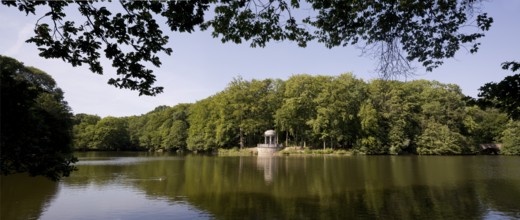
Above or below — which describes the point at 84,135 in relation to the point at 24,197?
above

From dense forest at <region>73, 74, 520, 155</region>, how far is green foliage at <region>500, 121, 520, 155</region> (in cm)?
11

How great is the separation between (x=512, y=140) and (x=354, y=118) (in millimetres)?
20438

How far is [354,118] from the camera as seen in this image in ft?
169

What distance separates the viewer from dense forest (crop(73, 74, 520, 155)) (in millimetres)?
48375

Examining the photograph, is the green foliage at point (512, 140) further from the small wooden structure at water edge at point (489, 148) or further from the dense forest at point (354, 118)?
the small wooden structure at water edge at point (489, 148)

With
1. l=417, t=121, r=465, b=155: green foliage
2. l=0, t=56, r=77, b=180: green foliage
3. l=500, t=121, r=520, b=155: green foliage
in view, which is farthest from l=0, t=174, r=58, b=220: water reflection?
l=500, t=121, r=520, b=155: green foliage

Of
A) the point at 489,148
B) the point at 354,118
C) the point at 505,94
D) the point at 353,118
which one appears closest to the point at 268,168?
the point at 505,94

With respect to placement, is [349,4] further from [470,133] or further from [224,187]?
[470,133]

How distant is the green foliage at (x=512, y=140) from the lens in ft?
150

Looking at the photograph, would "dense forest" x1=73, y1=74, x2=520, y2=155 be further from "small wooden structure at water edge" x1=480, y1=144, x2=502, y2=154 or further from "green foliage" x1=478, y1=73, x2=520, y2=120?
"green foliage" x1=478, y1=73, x2=520, y2=120

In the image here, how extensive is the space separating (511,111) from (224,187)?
12.7m

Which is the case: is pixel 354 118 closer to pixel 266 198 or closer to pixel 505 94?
pixel 266 198

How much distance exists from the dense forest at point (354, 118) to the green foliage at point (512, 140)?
11 centimetres

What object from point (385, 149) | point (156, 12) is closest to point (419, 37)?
point (156, 12)
